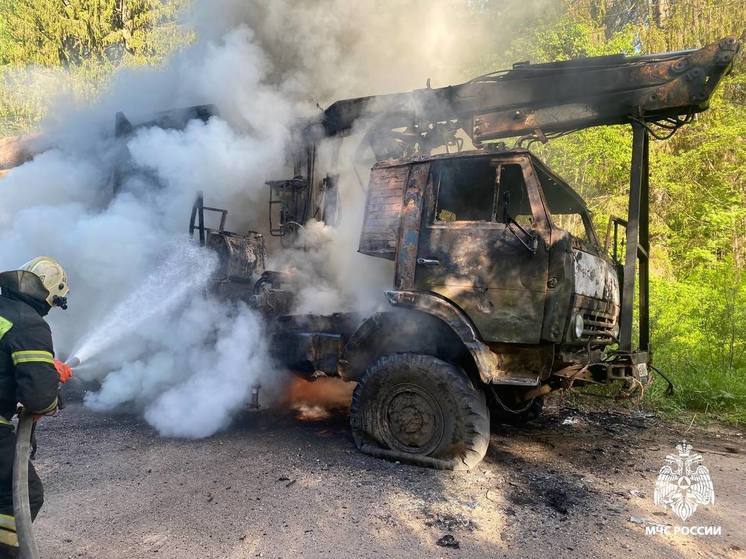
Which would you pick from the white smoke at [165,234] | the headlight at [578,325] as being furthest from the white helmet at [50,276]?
the headlight at [578,325]

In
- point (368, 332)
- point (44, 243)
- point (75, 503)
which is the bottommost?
point (75, 503)

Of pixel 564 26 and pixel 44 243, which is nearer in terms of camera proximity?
pixel 44 243

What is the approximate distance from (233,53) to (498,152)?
4662 millimetres

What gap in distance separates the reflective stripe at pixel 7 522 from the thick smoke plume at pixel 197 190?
1.84 meters

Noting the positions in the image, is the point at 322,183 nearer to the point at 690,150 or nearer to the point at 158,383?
the point at 158,383

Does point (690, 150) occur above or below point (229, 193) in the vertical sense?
above

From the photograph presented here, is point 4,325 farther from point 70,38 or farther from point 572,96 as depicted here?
point 70,38

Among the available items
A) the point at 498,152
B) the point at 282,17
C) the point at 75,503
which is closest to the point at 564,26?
the point at 282,17

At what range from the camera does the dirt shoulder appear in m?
2.91

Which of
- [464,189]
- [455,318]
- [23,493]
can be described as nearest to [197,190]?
[464,189]

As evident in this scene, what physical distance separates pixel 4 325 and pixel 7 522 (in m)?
0.97

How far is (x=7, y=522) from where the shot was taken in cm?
241

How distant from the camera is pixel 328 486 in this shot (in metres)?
3.71

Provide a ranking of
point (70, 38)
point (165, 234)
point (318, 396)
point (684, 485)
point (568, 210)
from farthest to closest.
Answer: point (70, 38) < point (165, 234) < point (318, 396) < point (568, 210) < point (684, 485)
